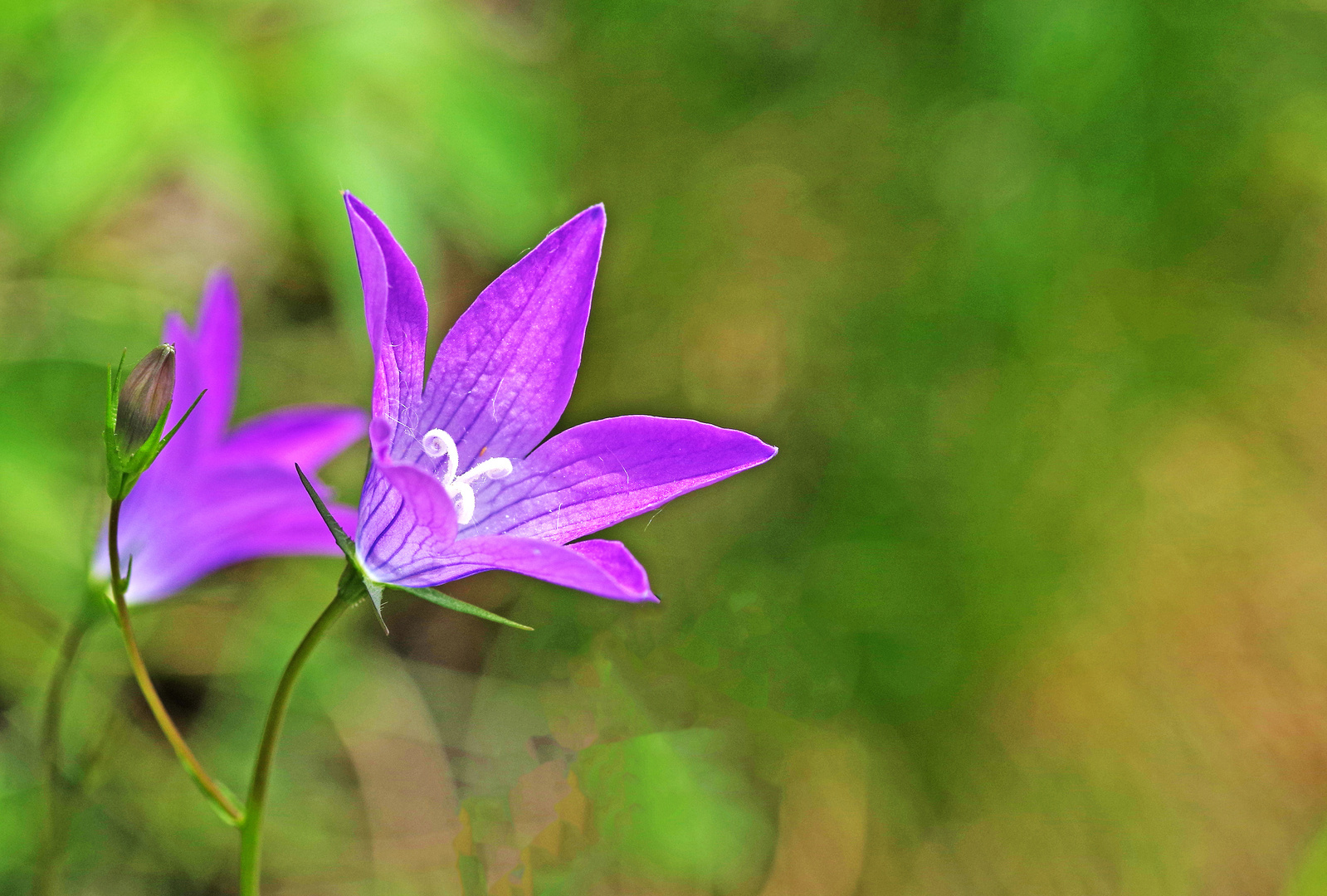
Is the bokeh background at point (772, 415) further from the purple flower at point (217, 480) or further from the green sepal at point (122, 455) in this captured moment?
the green sepal at point (122, 455)

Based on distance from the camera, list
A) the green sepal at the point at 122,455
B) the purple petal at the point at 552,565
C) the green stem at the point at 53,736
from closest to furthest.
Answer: the purple petal at the point at 552,565
the green sepal at the point at 122,455
the green stem at the point at 53,736

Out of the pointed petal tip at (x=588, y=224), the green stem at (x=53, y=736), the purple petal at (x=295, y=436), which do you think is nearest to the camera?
the pointed petal tip at (x=588, y=224)

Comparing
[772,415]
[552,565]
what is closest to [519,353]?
[552,565]

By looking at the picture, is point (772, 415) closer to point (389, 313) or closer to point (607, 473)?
point (607, 473)

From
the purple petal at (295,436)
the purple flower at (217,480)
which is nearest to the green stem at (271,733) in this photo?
the purple flower at (217,480)

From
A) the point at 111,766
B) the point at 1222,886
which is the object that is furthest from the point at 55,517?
the point at 1222,886

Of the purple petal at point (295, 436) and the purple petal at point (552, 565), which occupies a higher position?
the purple petal at point (552, 565)

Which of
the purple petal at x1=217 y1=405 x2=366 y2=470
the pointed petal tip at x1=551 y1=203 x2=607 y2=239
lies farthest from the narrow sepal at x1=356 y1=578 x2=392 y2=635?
the purple petal at x1=217 y1=405 x2=366 y2=470

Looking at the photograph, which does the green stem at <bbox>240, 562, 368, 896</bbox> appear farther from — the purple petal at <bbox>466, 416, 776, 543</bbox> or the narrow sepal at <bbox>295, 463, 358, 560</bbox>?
the purple petal at <bbox>466, 416, 776, 543</bbox>
